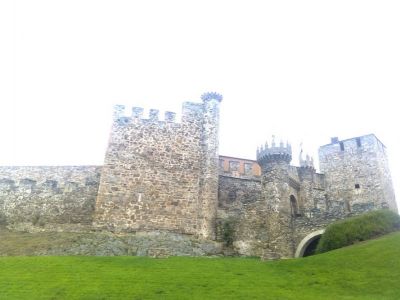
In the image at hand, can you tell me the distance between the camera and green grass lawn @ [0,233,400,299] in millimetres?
16109

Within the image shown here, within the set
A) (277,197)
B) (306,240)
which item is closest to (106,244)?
(277,197)

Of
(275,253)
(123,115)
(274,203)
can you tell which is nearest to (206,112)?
(123,115)

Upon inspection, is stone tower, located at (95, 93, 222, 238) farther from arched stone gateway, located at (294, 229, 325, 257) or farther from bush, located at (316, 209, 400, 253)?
bush, located at (316, 209, 400, 253)

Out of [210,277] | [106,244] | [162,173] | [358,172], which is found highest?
[358,172]

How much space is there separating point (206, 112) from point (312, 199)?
14.0m

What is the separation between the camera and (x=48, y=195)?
30.3 m

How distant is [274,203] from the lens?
91.5ft

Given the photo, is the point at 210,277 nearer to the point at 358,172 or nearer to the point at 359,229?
the point at 359,229

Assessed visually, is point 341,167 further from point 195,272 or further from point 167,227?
point 195,272

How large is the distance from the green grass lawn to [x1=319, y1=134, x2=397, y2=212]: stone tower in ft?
49.8

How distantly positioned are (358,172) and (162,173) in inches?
760

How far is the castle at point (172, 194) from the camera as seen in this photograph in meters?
27.3

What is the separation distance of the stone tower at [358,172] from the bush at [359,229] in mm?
11245

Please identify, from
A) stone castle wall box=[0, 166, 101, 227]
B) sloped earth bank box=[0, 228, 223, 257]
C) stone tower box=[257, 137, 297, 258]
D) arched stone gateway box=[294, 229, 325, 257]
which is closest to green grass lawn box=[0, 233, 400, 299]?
sloped earth bank box=[0, 228, 223, 257]
